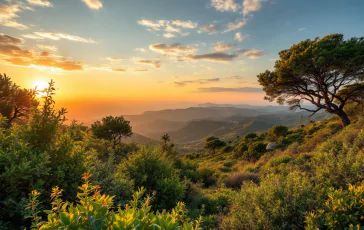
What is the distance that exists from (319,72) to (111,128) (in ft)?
111

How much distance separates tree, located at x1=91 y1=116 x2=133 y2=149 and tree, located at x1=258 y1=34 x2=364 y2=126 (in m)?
27.6

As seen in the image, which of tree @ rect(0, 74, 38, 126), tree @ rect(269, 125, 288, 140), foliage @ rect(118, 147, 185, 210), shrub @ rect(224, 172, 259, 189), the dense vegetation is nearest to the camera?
the dense vegetation

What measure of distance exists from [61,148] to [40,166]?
993mm

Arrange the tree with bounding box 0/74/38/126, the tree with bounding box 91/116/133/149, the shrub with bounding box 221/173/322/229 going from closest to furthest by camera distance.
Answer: the shrub with bounding box 221/173/322/229 → the tree with bounding box 0/74/38/126 → the tree with bounding box 91/116/133/149

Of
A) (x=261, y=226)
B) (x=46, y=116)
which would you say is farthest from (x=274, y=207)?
(x=46, y=116)

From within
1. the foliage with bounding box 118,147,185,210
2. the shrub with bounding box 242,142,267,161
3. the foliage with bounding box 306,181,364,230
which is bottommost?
the shrub with bounding box 242,142,267,161

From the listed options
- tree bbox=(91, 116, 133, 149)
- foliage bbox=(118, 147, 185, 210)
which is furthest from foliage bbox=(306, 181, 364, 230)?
tree bbox=(91, 116, 133, 149)

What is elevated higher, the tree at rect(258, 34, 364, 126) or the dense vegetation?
the tree at rect(258, 34, 364, 126)

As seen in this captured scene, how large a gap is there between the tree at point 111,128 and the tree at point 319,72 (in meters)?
27.6

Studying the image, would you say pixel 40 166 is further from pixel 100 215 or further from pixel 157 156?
pixel 157 156

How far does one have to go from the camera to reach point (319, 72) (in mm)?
16828

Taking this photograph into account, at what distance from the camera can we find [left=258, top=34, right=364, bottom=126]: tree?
1503 centimetres

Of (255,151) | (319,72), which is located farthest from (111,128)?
(319,72)

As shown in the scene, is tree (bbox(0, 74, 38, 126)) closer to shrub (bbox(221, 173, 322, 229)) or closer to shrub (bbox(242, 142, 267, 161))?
shrub (bbox(221, 173, 322, 229))
